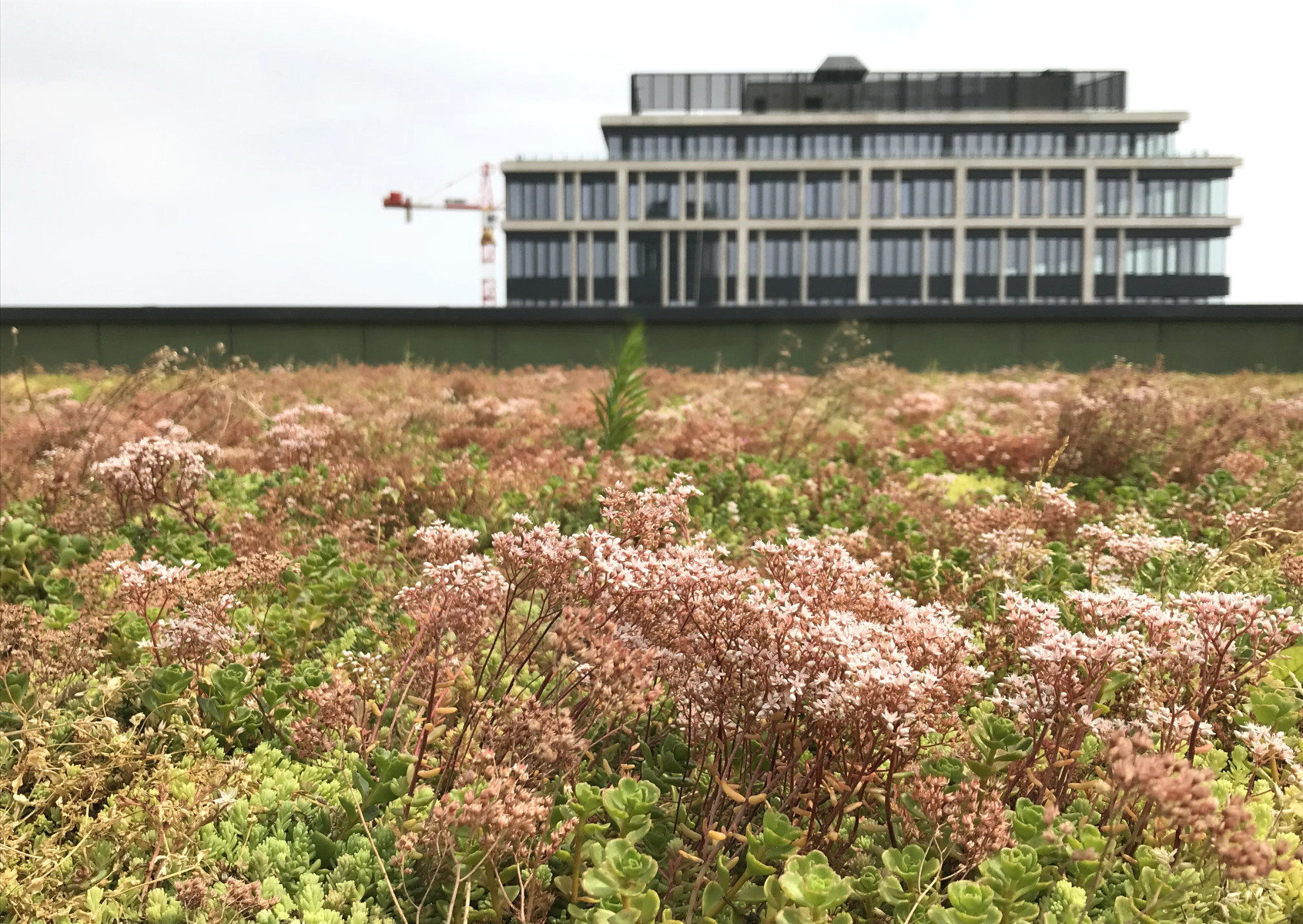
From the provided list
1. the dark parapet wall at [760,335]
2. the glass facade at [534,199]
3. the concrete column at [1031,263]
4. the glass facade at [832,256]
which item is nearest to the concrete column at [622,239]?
the glass facade at [534,199]

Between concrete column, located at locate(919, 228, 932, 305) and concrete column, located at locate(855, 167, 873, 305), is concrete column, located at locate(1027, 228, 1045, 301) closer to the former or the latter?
concrete column, located at locate(919, 228, 932, 305)

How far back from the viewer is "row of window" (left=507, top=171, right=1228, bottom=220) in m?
74.7

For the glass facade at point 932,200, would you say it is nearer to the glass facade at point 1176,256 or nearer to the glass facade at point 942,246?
the glass facade at point 942,246

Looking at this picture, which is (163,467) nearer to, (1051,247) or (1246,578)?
(1246,578)

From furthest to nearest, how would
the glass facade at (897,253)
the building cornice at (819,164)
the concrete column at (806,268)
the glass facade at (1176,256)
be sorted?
the concrete column at (806,268)
the glass facade at (897,253)
the building cornice at (819,164)
the glass facade at (1176,256)

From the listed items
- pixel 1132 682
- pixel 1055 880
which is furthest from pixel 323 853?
pixel 1132 682

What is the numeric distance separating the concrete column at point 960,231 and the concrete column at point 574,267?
3174cm

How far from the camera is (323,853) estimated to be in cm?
262

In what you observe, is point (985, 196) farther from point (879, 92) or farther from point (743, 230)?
point (743, 230)

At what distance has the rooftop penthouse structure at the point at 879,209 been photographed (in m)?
74.1

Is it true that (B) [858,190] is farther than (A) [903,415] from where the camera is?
Yes

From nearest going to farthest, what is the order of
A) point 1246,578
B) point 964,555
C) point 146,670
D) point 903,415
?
1. point 146,670
2. point 1246,578
3. point 964,555
4. point 903,415

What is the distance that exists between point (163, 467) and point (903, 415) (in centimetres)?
875

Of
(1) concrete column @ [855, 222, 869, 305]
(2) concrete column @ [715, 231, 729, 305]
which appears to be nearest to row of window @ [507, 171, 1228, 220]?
(1) concrete column @ [855, 222, 869, 305]
